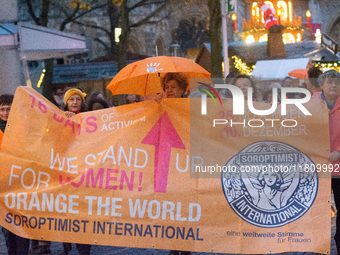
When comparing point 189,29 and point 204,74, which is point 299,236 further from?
point 189,29

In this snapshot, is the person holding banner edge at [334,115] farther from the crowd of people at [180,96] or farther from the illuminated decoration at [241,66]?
the illuminated decoration at [241,66]

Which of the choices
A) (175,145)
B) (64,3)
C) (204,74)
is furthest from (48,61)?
(175,145)

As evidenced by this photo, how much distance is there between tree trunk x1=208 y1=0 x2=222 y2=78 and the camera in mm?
14273

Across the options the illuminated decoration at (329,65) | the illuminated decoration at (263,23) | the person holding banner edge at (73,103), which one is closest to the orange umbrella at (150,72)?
the person holding banner edge at (73,103)

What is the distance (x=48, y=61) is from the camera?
65.9 feet

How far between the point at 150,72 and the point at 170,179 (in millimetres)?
1353

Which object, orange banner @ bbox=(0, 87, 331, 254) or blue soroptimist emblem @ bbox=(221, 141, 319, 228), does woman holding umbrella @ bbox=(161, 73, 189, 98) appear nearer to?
orange banner @ bbox=(0, 87, 331, 254)

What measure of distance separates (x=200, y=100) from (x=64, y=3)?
28.5 m

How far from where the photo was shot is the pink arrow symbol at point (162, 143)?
14.9 ft

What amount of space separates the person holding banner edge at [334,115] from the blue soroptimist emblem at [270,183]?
0.89 feet

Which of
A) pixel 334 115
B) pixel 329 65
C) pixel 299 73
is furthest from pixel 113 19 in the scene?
pixel 334 115

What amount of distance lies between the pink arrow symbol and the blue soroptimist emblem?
53 centimetres

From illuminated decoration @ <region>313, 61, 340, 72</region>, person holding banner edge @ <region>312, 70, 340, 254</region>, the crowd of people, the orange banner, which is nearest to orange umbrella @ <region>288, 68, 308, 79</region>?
illuminated decoration @ <region>313, 61, 340, 72</region>

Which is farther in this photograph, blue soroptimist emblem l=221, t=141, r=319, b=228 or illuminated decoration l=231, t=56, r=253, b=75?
illuminated decoration l=231, t=56, r=253, b=75
